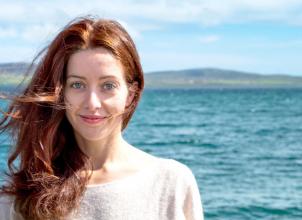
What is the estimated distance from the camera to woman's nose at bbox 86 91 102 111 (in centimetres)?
248

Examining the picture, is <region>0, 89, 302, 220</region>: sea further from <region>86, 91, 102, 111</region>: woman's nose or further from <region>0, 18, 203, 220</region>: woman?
<region>86, 91, 102, 111</region>: woman's nose

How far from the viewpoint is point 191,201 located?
269 cm

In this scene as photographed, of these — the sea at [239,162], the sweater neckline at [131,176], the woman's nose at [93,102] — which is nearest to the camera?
the woman's nose at [93,102]

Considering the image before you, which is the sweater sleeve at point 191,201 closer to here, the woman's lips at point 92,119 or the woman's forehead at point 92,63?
the woman's lips at point 92,119

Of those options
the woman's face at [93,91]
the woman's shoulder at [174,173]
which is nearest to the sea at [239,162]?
the woman's face at [93,91]

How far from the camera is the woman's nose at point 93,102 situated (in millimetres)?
2477

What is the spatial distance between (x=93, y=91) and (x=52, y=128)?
0.22 metres

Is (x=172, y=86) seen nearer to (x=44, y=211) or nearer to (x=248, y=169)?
(x=248, y=169)

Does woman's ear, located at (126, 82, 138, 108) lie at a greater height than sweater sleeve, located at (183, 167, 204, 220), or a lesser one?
greater

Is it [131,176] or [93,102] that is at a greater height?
[93,102]

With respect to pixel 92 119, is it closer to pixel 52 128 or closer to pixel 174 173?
pixel 52 128

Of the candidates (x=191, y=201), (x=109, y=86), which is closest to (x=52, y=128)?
(x=109, y=86)

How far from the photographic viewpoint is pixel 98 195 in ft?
8.42

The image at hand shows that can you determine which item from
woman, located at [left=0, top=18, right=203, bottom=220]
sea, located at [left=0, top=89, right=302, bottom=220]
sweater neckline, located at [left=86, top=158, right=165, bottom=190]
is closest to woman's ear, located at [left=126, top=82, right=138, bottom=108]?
woman, located at [left=0, top=18, right=203, bottom=220]
